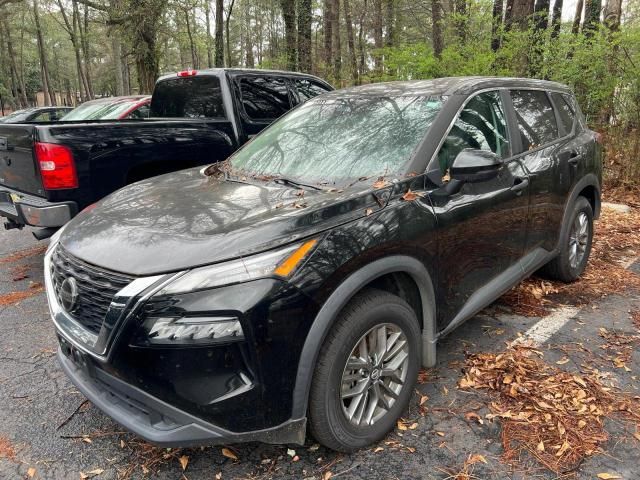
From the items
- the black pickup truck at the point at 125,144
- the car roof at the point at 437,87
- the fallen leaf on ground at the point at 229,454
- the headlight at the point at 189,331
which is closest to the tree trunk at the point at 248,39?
the black pickup truck at the point at 125,144

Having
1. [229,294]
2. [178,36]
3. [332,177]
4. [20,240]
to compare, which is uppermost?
[178,36]

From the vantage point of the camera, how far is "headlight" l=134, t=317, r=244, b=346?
190 cm

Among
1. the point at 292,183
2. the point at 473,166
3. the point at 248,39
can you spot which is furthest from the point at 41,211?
the point at 248,39

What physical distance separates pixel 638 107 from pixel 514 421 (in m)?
7.41

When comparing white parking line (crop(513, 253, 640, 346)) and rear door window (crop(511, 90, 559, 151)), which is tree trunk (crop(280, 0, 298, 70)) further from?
white parking line (crop(513, 253, 640, 346))

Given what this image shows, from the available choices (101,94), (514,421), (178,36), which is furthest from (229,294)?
(101,94)

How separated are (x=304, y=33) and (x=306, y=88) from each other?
852cm

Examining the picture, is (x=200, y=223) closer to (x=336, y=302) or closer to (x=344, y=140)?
(x=336, y=302)

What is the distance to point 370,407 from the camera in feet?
8.07

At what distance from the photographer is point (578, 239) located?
4598mm

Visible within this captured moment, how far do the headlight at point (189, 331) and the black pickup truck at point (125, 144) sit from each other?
9.14ft

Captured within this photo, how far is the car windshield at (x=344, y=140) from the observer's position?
2863 millimetres

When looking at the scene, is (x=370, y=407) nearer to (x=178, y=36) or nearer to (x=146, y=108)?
(x=146, y=108)

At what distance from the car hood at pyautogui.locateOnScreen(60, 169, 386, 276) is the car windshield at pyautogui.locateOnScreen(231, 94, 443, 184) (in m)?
0.26
